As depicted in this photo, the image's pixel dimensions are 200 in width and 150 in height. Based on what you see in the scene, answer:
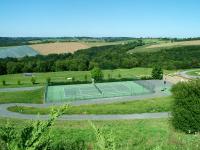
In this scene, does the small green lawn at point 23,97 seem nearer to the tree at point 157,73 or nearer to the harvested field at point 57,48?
the tree at point 157,73

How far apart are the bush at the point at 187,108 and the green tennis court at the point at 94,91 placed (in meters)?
39.0

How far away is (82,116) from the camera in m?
58.8

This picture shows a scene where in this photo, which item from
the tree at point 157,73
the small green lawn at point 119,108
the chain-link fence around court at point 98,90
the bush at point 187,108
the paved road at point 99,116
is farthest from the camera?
the tree at point 157,73

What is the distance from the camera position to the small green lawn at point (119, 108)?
61.2 m

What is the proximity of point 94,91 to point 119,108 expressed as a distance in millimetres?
22449

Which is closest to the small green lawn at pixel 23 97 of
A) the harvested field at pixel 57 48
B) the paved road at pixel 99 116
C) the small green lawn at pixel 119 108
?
the paved road at pixel 99 116

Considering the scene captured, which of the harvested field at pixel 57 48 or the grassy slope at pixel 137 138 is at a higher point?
the grassy slope at pixel 137 138

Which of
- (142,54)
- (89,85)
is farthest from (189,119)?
(142,54)

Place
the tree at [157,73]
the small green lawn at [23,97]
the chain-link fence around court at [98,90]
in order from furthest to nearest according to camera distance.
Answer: the tree at [157,73]
the chain-link fence around court at [98,90]
the small green lawn at [23,97]

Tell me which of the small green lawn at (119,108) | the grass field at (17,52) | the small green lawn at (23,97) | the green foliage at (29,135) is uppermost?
the green foliage at (29,135)

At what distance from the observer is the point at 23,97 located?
266ft

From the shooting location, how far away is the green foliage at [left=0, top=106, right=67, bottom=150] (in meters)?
7.02

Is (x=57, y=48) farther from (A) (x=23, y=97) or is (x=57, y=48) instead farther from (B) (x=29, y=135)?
(B) (x=29, y=135)

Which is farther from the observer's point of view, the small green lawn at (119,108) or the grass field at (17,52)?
the grass field at (17,52)
